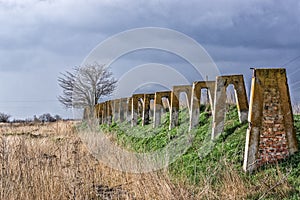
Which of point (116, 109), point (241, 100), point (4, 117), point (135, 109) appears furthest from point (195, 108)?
point (4, 117)

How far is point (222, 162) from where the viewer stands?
28.3 ft

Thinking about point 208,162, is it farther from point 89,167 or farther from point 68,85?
point 68,85

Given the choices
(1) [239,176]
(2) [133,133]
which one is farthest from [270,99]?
(2) [133,133]

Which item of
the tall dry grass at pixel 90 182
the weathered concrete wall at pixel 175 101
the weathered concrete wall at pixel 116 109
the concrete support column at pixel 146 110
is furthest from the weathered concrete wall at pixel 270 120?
the weathered concrete wall at pixel 116 109

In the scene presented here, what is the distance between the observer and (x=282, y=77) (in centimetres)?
845

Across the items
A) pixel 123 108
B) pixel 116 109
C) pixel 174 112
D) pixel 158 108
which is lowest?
pixel 174 112

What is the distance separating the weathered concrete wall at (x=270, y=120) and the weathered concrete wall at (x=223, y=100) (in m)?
2.25

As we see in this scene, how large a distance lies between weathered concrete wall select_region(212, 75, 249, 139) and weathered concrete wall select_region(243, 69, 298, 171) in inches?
88.6

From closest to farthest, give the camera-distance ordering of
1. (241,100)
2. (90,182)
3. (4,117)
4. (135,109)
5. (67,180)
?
(67,180) → (90,182) → (241,100) → (135,109) → (4,117)

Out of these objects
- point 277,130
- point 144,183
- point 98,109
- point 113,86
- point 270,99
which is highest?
point 113,86

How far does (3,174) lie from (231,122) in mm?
5678

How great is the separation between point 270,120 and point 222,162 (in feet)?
4.06

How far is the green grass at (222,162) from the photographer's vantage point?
7012mm

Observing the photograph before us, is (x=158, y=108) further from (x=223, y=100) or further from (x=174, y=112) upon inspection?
(x=223, y=100)
